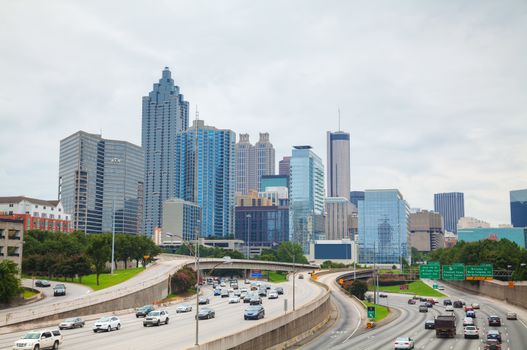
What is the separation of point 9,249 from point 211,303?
35947mm

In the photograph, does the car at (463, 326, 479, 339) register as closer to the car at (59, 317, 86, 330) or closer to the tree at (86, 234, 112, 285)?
the car at (59, 317, 86, 330)

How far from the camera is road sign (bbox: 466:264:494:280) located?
370 feet

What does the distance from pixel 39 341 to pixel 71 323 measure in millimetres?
19571

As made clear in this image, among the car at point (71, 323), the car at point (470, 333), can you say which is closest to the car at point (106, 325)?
the car at point (71, 323)

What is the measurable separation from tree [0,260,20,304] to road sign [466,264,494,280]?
77.6 meters

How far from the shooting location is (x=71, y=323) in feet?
226

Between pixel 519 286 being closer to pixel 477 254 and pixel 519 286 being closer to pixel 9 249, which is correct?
pixel 477 254

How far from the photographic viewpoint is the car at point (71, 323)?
6819 cm

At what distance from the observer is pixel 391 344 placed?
6731 cm

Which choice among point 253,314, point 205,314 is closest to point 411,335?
point 253,314

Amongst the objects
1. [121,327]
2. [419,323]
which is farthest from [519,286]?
[121,327]

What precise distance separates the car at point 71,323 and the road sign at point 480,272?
72.8 m

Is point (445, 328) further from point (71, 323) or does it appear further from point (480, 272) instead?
point (480, 272)

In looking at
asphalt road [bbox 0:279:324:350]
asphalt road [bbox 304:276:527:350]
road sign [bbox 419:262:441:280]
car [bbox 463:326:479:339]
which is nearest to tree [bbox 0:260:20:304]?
asphalt road [bbox 0:279:324:350]
